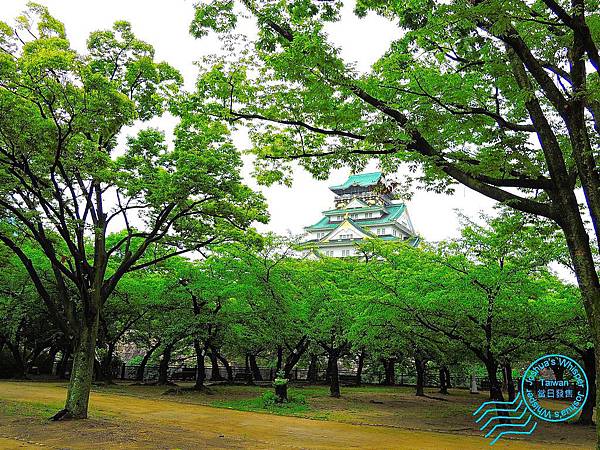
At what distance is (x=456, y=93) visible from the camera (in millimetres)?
6641

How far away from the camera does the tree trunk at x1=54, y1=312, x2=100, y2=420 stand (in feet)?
35.7

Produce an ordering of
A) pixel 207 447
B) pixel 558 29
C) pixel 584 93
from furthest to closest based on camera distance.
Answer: pixel 207 447
pixel 558 29
pixel 584 93

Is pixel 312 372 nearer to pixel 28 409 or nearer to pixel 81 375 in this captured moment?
pixel 28 409

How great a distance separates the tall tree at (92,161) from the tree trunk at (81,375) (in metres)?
0.02

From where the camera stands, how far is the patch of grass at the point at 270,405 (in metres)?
15.8

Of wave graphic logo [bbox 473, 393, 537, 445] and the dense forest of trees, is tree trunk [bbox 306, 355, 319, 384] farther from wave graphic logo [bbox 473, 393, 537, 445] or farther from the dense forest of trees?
wave graphic logo [bbox 473, 393, 537, 445]

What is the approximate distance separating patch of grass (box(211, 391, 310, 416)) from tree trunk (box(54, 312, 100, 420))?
6324 millimetres

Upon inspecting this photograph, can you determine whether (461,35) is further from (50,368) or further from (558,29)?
(50,368)

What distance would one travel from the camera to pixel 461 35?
21.9 ft

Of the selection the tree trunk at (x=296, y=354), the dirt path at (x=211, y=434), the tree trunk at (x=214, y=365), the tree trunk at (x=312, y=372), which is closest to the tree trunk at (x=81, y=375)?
the dirt path at (x=211, y=434)

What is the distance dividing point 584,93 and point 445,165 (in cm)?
187

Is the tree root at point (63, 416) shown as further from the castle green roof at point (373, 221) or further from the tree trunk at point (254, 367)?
the castle green roof at point (373, 221)

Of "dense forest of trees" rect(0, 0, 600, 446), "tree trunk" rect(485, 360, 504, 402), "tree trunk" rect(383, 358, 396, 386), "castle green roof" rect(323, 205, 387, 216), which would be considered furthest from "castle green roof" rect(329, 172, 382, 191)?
"tree trunk" rect(485, 360, 504, 402)

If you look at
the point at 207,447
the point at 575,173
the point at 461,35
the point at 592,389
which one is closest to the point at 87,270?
the point at 207,447
